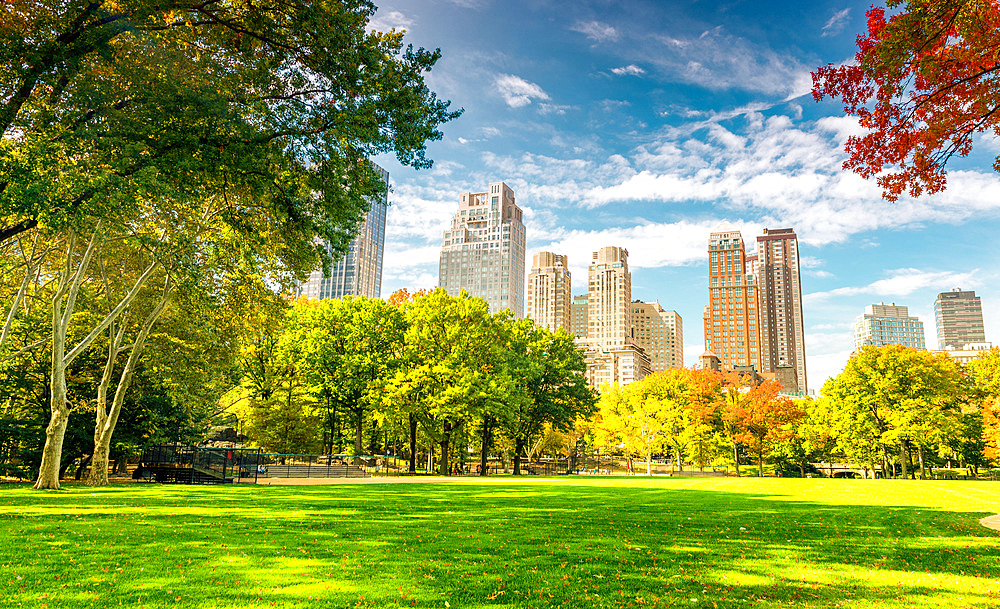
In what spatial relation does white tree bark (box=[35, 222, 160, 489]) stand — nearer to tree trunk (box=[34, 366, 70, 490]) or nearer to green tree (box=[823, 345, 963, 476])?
tree trunk (box=[34, 366, 70, 490])

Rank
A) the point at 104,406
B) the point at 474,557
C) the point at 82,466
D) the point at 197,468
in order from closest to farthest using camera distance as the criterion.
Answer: the point at 474,557
the point at 104,406
the point at 82,466
the point at 197,468

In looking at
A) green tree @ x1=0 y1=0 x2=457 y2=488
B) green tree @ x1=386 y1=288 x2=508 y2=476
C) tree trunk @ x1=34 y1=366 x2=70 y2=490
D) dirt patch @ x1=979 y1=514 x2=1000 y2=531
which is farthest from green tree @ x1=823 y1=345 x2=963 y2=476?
tree trunk @ x1=34 y1=366 x2=70 y2=490

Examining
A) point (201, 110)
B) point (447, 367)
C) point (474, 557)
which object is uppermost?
point (201, 110)

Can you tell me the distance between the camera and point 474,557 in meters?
8.44

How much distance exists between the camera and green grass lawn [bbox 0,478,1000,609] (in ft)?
20.6

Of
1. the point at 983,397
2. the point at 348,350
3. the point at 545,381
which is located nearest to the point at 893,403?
the point at 983,397

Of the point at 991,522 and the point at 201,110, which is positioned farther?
the point at 991,522

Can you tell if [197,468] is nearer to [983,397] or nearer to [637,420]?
[637,420]

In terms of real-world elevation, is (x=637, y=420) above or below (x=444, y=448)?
above

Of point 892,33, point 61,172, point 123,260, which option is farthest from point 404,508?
point 123,260

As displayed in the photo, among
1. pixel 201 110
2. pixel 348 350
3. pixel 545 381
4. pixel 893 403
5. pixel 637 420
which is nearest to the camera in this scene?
pixel 201 110

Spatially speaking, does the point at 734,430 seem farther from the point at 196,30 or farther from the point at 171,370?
the point at 196,30

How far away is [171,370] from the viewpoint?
25.3 metres

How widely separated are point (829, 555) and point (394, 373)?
3426 cm
